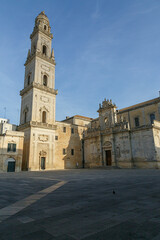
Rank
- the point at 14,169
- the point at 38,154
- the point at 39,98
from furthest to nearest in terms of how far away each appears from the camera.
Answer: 1. the point at 39,98
2. the point at 38,154
3. the point at 14,169

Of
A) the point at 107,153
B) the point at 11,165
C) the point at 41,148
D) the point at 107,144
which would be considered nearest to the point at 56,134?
the point at 41,148

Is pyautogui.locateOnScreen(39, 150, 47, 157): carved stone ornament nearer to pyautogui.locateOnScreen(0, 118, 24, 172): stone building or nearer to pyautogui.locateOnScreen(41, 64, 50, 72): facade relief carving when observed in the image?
pyautogui.locateOnScreen(0, 118, 24, 172): stone building

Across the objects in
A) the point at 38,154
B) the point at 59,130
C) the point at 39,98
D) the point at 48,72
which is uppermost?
the point at 48,72

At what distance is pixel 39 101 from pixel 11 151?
11.1 m

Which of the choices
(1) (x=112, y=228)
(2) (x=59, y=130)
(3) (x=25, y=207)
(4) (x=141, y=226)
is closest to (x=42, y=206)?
(3) (x=25, y=207)

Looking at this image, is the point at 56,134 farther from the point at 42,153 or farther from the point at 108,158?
the point at 108,158

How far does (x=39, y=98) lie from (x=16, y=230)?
32.0 meters

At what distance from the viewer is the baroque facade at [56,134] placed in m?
28.5

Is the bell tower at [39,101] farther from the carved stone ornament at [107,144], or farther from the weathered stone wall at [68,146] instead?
the carved stone ornament at [107,144]

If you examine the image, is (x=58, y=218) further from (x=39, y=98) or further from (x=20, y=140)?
(x=39, y=98)

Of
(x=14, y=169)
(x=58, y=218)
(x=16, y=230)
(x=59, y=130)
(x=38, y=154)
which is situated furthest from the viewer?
(x=59, y=130)

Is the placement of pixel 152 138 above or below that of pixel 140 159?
above

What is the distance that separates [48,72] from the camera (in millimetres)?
Answer: 36844

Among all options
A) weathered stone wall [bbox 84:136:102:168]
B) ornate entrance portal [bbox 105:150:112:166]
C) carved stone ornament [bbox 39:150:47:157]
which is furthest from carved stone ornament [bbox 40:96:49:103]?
ornate entrance portal [bbox 105:150:112:166]
